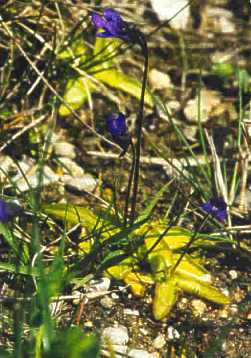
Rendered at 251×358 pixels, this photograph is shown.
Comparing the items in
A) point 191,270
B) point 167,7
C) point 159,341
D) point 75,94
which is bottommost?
point 159,341

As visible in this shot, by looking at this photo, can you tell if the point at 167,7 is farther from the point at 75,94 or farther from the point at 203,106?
the point at 75,94

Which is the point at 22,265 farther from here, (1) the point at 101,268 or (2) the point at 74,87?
(2) the point at 74,87

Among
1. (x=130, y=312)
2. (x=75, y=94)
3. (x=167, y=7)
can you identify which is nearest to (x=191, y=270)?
(x=130, y=312)

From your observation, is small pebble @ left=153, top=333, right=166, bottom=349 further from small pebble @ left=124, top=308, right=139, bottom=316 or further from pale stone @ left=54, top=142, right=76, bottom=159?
pale stone @ left=54, top=142, right=76, bottom=159

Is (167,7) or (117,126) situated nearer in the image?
(117,126)

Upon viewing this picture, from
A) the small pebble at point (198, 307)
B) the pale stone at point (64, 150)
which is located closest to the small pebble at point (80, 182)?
the pale stone at point (64, 150)

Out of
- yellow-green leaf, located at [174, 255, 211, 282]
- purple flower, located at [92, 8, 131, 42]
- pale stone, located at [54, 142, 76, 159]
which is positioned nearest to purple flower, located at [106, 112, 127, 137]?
purple flower, located at [92, 8, 131, 42]

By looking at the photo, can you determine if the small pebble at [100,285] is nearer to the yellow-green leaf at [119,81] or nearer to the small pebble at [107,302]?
the small pebble at [107,302]

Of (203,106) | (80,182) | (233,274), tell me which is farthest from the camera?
(203,106)
